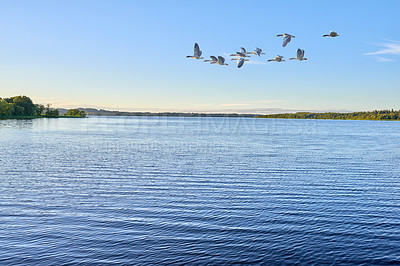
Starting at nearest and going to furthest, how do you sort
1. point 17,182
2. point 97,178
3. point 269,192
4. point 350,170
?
point 269,192 < point 17,182 < point 97,178 < point 350,170

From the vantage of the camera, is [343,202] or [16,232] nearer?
[16,232]

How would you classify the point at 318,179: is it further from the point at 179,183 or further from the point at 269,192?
the point at 179,183

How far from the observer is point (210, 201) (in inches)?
1063

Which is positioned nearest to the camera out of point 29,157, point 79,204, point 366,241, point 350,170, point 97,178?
point 366,241

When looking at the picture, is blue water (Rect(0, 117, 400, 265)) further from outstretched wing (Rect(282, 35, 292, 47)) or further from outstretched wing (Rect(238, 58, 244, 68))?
outstretched wing (Rect(282, 35, 292, 47))

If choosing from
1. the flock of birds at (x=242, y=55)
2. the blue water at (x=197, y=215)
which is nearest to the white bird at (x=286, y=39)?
the flock of birds at (x=242, y=55)

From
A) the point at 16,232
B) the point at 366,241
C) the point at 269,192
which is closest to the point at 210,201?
the point at 269,192

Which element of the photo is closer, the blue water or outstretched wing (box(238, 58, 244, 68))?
the blue water

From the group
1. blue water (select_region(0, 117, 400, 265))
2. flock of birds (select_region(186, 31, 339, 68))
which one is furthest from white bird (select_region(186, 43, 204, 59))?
blue water (select_region(0, 117, 400, 265))

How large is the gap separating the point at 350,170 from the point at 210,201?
24.0m

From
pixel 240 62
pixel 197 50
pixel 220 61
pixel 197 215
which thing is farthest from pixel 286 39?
pixel 197 215

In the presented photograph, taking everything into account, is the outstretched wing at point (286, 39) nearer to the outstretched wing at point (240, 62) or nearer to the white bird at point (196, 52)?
the outstretched wing at point (240, 62)

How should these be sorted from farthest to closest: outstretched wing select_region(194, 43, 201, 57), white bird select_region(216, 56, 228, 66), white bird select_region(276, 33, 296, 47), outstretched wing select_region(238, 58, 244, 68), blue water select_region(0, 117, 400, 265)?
white bird select_region(216, 56, 228, 66), outstretched wing select_region(238, 58, 244, 68), outstretched wing select_region(194, 43, 201, 57), white bird select_region(276, 33, 296, 47), blue water select_region(0, 117, 400, 265)

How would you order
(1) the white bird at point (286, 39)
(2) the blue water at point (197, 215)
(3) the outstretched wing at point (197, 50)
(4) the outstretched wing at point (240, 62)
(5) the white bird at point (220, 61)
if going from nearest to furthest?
(2) the blue water at point (197, 215) < (1) the white bird at point (286, 39) < (3) the outstretched wing at point (197, 50) < (4) the outstretched wing at point (240, 62) < (5) the white bird at point (220, 61)
